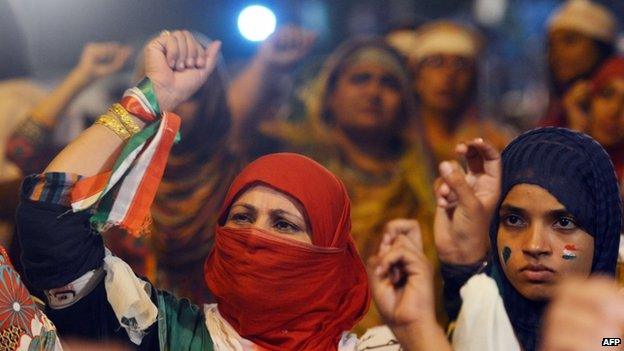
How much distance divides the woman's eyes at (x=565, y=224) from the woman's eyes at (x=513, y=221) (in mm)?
63

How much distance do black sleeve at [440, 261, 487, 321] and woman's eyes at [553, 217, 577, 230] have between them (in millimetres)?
180

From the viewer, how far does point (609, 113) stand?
6.29 feet

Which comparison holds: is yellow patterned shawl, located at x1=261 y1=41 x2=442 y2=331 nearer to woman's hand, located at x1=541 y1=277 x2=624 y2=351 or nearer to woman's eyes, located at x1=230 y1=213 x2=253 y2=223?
woman's eyes, located at x1=230 y1=213 x2=253 y2=223

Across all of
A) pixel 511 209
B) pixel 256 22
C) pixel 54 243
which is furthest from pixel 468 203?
pixel 54 243

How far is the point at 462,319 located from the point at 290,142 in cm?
50

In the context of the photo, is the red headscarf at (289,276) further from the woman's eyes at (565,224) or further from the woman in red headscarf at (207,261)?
the woman's eyes at (565,224)

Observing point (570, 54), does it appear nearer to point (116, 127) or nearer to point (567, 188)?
point (567, 188)

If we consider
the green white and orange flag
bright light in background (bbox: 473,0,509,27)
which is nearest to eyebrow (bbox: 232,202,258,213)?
the green white and orange flag

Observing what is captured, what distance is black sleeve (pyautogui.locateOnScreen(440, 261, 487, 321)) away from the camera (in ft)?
5.61

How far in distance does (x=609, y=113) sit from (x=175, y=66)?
98 centimetres

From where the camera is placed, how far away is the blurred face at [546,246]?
5.26ft

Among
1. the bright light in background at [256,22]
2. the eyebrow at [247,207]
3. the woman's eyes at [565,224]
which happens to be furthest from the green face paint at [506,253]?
the bright light in background at [256,22]

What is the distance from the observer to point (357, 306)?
5.28 ft

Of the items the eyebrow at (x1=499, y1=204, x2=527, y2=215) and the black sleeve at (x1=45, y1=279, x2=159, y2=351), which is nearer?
the black sleeve at (x1=45, y1=279, x2=159, y2=351)
